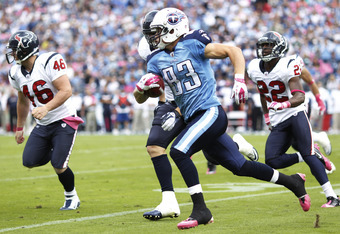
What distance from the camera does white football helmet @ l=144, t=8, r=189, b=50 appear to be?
4.80m

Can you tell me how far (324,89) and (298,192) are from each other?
13282 millimetres

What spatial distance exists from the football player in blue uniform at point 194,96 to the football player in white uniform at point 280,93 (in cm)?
121

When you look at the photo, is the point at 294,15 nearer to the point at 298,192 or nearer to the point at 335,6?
the point at 335,6

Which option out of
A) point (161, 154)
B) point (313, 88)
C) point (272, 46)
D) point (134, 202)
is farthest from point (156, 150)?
point (313, 88)

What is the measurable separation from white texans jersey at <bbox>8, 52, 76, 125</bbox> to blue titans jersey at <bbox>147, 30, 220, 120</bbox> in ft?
4.63

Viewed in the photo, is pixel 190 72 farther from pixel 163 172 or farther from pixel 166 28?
pixel 163 172

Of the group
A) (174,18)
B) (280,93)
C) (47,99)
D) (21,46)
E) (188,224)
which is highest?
(174,18)

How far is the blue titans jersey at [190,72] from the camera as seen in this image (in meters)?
4.72

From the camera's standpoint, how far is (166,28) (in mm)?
4809

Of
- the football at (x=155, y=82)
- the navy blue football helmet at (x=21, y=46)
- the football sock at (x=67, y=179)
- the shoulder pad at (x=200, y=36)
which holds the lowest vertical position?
the football sock at (x=67, y=179)

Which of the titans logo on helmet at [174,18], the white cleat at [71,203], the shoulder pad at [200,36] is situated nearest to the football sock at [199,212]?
the shoulder pad at [200,36]

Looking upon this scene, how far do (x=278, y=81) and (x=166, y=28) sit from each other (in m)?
1.81

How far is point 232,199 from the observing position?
247 inches

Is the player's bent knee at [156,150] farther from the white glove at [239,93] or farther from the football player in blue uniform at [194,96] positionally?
the white glove at [239,93]
